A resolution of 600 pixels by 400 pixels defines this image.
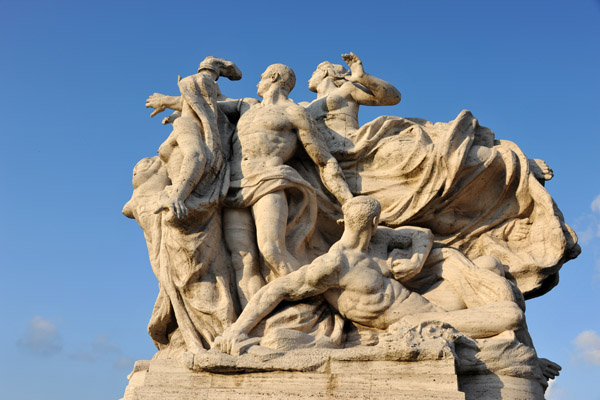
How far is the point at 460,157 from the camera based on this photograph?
25.6 ft

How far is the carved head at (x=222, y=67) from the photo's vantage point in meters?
8.48

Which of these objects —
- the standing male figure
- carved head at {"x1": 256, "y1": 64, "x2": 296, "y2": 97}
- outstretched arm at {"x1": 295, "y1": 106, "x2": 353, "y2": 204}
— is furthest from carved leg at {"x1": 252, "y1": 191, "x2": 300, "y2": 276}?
carved head at {"x1": 256, "y1": 64, "x2": 296, "y2": 97}

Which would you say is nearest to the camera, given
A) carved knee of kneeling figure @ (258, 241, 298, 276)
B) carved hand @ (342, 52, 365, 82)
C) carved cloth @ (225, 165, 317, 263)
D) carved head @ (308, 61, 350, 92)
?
carved knee of kneeling figure @ (258, 241, 298, 276)

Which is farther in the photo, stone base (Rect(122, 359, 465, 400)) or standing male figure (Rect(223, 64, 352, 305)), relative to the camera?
standing male figure (Rect(223, 64, 352, 305))

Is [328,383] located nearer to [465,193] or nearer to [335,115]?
[465,193]

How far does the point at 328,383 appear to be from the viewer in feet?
20.6

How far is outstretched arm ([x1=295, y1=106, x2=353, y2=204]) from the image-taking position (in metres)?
7.83

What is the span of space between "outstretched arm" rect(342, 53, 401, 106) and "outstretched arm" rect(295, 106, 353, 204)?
0.97 metres

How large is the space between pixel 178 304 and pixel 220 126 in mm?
1965

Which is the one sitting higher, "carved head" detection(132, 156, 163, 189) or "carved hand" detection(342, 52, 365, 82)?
"carved hand" detection(342, 52, 365, 82)

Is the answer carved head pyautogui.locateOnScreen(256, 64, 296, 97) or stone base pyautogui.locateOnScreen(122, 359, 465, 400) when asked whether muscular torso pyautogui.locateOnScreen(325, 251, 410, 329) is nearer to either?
stone base pyautogui.locateOnScreen(122, 359, 465, 400)

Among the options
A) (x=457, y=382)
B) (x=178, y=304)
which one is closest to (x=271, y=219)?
(x=178, y=304)

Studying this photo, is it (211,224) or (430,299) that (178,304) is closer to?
(211,224)

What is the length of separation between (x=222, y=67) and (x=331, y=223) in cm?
216
